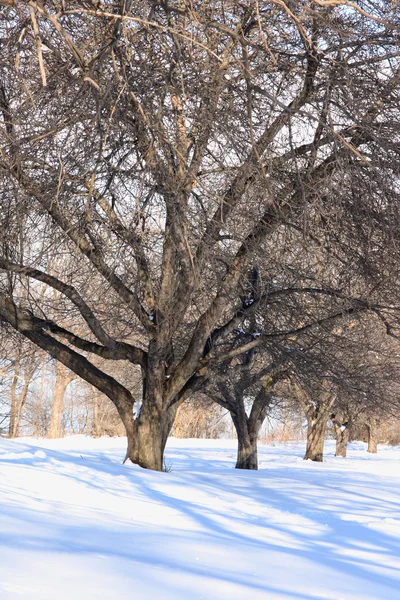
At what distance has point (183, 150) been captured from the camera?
23.8 feet

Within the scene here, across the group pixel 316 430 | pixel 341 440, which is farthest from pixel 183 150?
pixel 341 440

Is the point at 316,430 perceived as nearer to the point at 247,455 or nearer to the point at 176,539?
the point at 247,455

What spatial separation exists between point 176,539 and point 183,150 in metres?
4.54

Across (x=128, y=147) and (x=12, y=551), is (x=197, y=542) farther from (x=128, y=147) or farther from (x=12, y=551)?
(x=128, y=147)

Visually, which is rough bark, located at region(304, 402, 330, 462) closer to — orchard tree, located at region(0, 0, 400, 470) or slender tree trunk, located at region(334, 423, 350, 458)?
slender tree trunk, located at region(334, 423, 350, 458)

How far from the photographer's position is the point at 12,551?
2928 millimetres

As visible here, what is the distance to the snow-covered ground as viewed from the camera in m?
2.72

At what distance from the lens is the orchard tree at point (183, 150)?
19.8 feet

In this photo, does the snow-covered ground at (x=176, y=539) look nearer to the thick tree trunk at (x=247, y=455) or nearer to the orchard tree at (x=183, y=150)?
the orchard tree at (x=183, y=150)

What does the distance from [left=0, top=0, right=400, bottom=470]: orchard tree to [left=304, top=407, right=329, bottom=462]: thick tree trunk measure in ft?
51.5

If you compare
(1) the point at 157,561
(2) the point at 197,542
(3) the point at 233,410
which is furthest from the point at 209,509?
(3) the point at 233,410

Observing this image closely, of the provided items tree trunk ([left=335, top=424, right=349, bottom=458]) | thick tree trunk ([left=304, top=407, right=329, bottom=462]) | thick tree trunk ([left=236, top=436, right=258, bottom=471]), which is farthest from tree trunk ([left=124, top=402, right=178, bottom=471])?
tree trunk ([left=335, top=424, right=349, bottom=458])

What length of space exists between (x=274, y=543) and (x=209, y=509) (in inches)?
59.3

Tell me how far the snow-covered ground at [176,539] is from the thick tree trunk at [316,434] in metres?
17.5
